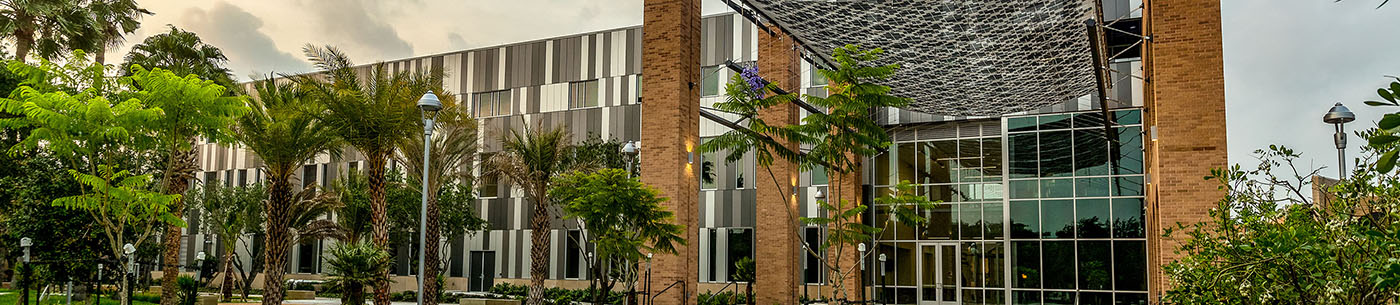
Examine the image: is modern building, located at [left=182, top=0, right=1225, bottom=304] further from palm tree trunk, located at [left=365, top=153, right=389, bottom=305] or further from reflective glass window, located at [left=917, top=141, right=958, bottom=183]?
palm tree trunk, located at [left=365, top=153, right=389, bottom=305]

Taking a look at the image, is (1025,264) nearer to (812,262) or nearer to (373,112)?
(812,262)

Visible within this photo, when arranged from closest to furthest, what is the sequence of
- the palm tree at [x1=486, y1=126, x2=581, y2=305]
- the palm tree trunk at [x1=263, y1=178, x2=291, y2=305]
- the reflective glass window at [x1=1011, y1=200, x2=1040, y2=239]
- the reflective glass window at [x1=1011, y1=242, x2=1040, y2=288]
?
the palm tree trunk at [x1=263, y1=178, x2=291, y2=305] < the reflective glass window at [x1=1011, y1=242, x2=1040, y2=288] < the reflective glass window at [x1=1011, y1=200, x2=1040, y2=239] < the palm tree at [x1=486, y1=126, x2=581, y2=305]

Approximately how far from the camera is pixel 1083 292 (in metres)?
29.8

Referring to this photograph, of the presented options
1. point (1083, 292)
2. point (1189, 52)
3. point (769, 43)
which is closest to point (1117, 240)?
point (1083, 292)

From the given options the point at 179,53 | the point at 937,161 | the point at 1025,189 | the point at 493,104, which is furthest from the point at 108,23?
the point at 1025,189

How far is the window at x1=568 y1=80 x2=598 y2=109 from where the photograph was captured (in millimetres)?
42812

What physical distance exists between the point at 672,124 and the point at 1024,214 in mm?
15490

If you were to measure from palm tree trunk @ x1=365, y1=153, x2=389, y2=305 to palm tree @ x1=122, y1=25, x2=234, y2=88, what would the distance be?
292 inches

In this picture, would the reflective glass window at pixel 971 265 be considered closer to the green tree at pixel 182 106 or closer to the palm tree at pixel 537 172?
the palm tree at pixel 537 172

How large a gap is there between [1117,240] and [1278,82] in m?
6.10

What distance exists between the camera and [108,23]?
3200 centimetres

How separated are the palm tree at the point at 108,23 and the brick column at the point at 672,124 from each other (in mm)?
16502

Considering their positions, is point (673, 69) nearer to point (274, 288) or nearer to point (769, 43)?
point (769, 43)

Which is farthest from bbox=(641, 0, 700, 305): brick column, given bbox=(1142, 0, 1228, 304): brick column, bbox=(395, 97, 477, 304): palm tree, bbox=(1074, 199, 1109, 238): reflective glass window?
bbox=(1074, 199, 1109, 238): reflective glass window
